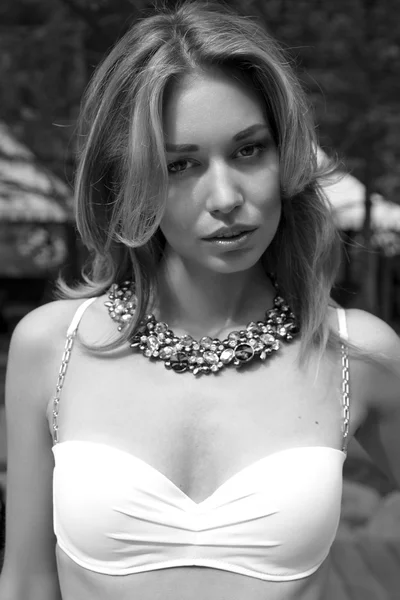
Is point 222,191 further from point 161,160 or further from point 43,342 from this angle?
point 43,342

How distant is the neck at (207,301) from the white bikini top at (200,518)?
0.31 meters

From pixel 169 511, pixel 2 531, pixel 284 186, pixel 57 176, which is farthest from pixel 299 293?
pixel 57 176

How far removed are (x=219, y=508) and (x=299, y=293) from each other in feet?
1.65

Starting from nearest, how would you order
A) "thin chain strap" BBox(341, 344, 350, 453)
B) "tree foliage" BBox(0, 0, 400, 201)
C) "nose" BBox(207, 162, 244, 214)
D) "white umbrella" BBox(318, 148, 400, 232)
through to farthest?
1. "nose" BBox(207, 162, 244, 214)
2. "thin chain strap" BBox(341, 344, 350, 453)
3. "tree foliage" BBox(0, 0, 400, 201)
4. "white umbrella" BBox(318, 148, 400, 232)

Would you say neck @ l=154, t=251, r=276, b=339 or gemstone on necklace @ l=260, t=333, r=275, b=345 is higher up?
neck @ l=154, t=251, r=276, b=339

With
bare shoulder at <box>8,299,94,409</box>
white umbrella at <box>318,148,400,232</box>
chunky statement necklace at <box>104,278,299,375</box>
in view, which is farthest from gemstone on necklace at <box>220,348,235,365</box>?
white umbrella at <box>318,148,400,232</box>

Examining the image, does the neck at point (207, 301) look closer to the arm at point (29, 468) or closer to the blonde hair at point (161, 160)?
the blonde hair at point (161, 160)

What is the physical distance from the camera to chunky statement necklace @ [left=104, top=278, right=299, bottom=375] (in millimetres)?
1680

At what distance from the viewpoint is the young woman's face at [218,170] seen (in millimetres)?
1528

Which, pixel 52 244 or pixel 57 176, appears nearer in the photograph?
pixel 57 176

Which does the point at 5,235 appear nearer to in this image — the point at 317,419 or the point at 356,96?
the point at 356,96

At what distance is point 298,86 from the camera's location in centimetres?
167

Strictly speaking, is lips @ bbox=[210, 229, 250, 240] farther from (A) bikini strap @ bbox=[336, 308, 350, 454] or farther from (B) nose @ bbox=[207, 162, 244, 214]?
(A) bikini strap @ bbox=[336, 308, 350, 454]

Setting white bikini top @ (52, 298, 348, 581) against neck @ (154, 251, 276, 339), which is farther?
neck @ (154, 251, 276, 339)
